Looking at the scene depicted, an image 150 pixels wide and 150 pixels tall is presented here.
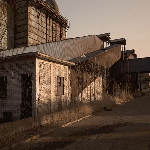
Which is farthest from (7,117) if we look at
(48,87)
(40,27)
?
(40,27)

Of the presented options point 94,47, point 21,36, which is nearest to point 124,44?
point 94,47

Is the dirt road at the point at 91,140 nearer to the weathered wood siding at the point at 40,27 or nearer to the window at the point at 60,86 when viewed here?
the window at the point at 60,86

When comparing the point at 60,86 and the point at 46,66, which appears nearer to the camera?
the point at 46,66

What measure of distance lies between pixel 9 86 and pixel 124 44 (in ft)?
78.2

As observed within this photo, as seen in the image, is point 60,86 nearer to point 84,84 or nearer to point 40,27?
point 84,84

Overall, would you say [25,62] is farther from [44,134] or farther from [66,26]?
[66,26]

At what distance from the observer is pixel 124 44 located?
97.0ft

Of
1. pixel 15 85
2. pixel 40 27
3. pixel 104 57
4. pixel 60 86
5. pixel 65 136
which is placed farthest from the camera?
pixel 40 27

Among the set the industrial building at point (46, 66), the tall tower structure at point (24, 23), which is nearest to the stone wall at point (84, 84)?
the industrial building at point (46, 66)

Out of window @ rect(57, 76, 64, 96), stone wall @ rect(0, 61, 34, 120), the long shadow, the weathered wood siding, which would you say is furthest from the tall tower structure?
the long shadow

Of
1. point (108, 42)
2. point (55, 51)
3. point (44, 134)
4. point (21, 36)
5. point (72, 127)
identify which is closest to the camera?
point (44, 134)

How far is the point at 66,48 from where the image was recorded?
1930 centimetres

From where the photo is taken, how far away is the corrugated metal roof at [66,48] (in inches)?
692

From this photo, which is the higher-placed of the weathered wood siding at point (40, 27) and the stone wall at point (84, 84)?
the weathered wood siding at point (40, 27)
